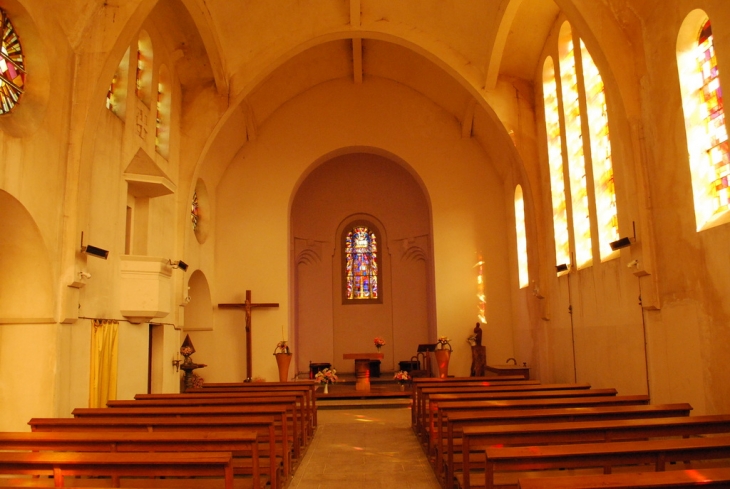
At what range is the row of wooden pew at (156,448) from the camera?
4023 millimetres

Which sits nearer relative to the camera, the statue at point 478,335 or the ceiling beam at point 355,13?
the ceiling beam at point 355,13

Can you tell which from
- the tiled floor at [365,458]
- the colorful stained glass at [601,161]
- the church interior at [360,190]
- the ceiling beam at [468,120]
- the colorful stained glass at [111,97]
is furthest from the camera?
the ceiling beam at [468,120]

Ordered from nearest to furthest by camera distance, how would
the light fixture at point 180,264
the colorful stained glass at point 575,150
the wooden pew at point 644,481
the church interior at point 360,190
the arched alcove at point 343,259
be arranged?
1. the wooden pew at point 644,481
2. the church interior at point 360,190
3. the colorful stained glass at point 575,150
4. the light fixture at point 180,264
5. the arched alcove at point 343,259

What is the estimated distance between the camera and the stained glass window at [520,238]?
47.0 ft

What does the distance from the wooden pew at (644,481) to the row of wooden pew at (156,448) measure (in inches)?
76.5

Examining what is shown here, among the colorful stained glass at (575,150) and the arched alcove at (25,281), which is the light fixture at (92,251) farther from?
the colorful stained glass at (575,150)

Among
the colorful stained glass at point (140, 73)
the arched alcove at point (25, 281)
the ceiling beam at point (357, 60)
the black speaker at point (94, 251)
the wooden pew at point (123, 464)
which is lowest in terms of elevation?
the wooden pew at point (123, 464)

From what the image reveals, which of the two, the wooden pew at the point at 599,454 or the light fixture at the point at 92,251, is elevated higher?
the light fixture at the point at 92,251

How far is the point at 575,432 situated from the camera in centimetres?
461

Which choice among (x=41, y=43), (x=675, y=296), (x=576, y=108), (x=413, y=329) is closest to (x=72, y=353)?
(x=41, y=43)

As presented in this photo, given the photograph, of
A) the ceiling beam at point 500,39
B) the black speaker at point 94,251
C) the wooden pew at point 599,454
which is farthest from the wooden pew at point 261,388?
the ceiling beam at point 500,39

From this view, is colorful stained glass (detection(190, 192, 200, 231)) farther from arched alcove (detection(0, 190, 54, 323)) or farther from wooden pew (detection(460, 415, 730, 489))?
wooden pew (detection(460, 415, 730, 489))

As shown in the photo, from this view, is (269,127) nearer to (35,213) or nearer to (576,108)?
(576,108)

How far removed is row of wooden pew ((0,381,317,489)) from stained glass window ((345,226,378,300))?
11.6m
